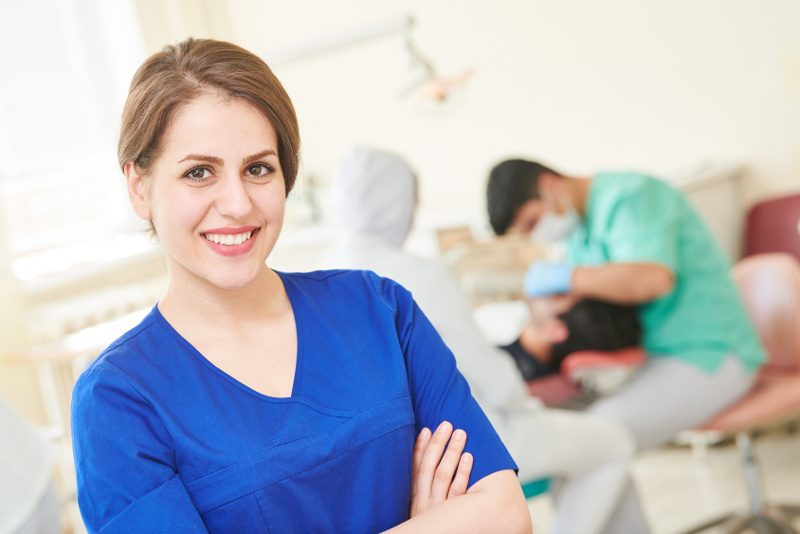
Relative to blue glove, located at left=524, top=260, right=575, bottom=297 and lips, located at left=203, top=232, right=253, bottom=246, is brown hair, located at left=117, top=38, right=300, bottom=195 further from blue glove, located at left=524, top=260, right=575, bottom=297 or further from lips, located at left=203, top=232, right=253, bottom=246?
blue glove, located at left=524, top=260, right=575, bottom=297

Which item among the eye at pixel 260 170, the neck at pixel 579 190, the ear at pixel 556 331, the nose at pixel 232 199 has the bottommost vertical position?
the ear at pixel 556 331

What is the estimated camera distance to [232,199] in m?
0.84

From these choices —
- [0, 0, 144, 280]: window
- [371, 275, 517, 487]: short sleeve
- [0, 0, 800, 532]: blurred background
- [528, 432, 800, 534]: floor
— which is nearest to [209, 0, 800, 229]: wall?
[0, 0, 800, 532]: blurred background

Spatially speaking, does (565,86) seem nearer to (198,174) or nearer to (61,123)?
(61,123)

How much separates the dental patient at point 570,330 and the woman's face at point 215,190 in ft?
4.05

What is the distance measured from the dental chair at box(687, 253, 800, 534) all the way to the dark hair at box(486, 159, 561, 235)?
66 cm

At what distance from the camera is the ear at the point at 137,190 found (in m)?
0.88

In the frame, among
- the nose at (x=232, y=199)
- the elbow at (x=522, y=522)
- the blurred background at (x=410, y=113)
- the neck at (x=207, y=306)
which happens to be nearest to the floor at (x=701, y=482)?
the blurred background at (x=410, y=113)

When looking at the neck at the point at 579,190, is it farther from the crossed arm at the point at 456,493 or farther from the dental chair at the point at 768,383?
the crossed arm at the point at 456,493

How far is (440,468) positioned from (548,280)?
3.89 feet

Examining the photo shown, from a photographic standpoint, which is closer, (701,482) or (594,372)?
(594,372)

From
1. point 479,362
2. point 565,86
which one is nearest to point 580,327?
point 479,362

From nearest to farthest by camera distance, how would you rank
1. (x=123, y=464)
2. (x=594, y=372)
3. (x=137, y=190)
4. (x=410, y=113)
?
(x=123, y=464), (x=137, y=190), (x=594, y=372), (x=410, y=113)

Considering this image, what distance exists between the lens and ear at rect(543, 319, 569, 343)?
6.51 ft
